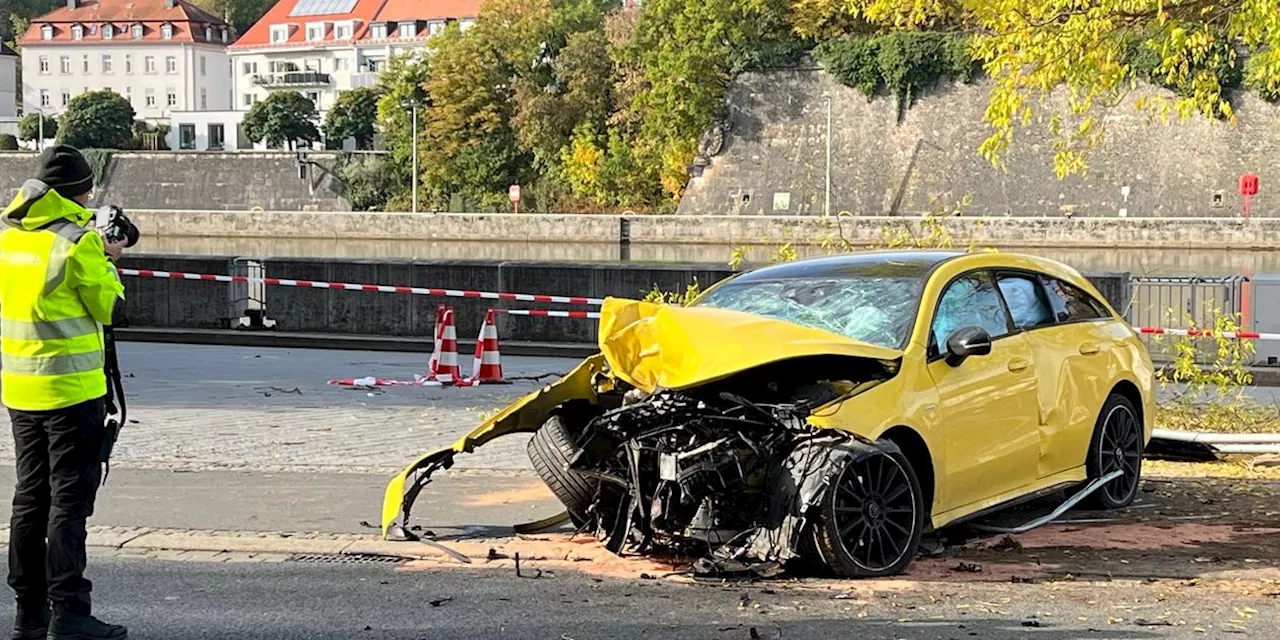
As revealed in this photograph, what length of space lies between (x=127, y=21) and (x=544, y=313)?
132m

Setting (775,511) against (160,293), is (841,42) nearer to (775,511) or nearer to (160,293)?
(160,293)

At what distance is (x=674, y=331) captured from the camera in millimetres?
7969

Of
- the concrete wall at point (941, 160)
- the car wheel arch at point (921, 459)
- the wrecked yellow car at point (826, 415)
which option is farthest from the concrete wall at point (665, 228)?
the car wheel arch at point (921, 459)

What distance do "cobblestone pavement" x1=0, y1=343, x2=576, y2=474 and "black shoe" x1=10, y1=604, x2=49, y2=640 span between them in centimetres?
474

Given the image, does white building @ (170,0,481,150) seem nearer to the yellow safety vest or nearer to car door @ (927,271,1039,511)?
car door @ (927,271,1039,511)

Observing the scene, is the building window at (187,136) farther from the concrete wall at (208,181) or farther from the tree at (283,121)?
the concrete wall at (208,181)

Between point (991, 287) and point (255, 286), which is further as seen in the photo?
point (255, 286)

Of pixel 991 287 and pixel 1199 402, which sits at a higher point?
pixel 991 287

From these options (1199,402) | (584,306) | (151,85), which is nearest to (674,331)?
(1199,402)

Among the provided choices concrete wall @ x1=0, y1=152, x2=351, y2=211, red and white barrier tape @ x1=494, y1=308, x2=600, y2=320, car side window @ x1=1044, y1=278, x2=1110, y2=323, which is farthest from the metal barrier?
concrete wall @ x1=0, y1=152, x2=351, y2=211

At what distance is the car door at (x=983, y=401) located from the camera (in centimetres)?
828

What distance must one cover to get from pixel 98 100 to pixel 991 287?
106887mm

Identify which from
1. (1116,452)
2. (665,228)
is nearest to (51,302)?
(1116,452)

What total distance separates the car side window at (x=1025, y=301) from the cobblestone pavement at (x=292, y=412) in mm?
3870
